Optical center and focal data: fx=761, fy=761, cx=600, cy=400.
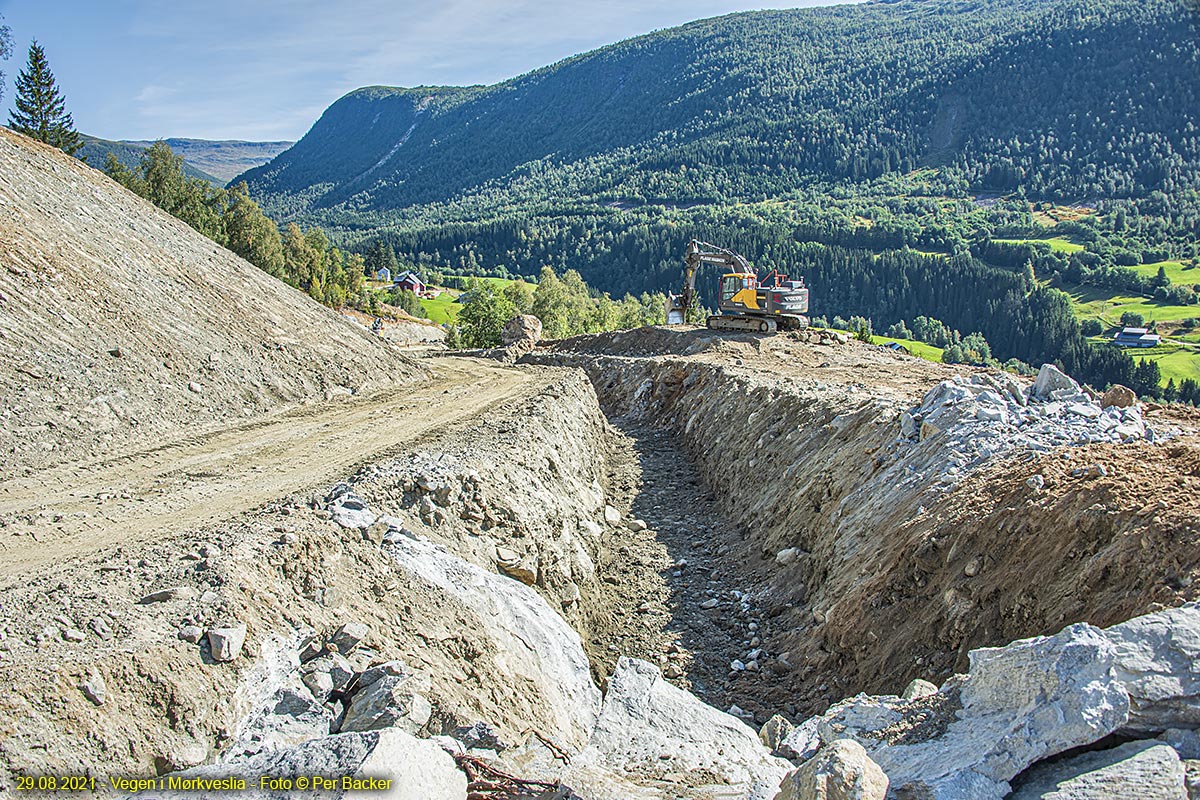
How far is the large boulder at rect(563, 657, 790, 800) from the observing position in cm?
610

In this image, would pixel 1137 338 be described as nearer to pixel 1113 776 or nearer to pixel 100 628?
pixel 1113 776

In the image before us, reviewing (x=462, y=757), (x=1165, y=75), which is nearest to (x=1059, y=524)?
(x=462, y=757)

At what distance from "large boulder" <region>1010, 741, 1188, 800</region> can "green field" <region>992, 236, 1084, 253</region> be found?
13296 centimetres

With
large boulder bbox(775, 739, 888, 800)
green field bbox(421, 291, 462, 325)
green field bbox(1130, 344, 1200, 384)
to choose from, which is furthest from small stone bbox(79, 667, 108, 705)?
green field bbox(421, 291, 462, 325)

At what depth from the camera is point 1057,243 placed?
409 ft

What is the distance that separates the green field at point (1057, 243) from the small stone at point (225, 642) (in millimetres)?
134531

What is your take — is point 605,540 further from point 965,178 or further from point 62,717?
point 965,178

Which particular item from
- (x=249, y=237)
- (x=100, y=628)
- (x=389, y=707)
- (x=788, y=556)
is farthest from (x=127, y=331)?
(x=249, y=237)

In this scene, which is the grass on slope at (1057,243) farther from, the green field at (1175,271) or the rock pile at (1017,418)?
the rock pile at (1017,418)

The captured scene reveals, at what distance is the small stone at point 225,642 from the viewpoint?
256 inches

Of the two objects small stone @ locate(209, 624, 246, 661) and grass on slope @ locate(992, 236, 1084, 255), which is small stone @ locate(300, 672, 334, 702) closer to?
small stone @ locate(209, 624, 246, 661)

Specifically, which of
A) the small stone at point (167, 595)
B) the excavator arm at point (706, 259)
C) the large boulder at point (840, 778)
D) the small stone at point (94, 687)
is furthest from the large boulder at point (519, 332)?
the large boulder at point (840, 778)

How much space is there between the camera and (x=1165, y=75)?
179 meters

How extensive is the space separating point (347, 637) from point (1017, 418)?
9.92m
